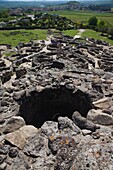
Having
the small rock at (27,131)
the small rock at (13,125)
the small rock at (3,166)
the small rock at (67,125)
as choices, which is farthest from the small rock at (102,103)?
the small rock at (3,166)

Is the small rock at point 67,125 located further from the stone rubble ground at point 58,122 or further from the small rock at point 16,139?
the small rock at point 16,139

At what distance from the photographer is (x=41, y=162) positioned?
1069cm

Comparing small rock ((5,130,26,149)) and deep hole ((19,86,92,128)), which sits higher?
small rock ((5,130,26,149))

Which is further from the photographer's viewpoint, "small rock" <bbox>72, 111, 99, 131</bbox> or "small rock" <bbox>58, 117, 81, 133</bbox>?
"small rock" <bbox>72, 111, 99, 131</bbox>

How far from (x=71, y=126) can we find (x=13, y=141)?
287cm

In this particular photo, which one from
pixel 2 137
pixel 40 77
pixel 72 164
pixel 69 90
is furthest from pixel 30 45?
pixel 72 164

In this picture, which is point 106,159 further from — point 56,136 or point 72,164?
point 56,136

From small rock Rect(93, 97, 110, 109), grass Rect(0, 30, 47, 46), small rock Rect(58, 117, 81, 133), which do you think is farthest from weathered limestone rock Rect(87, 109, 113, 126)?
grass Rect(0, 30, 47, 46)

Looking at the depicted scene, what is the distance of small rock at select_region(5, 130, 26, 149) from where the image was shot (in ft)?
38.1

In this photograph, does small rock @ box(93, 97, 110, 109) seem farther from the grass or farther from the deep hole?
the grass

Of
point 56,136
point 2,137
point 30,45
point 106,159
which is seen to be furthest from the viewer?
point 30,45

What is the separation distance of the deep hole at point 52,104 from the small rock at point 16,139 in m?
6.49

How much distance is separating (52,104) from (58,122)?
845 cm

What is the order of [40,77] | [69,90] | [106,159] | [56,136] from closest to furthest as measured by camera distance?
[106,159] → [56,136] → [69,90] → [40,77]
